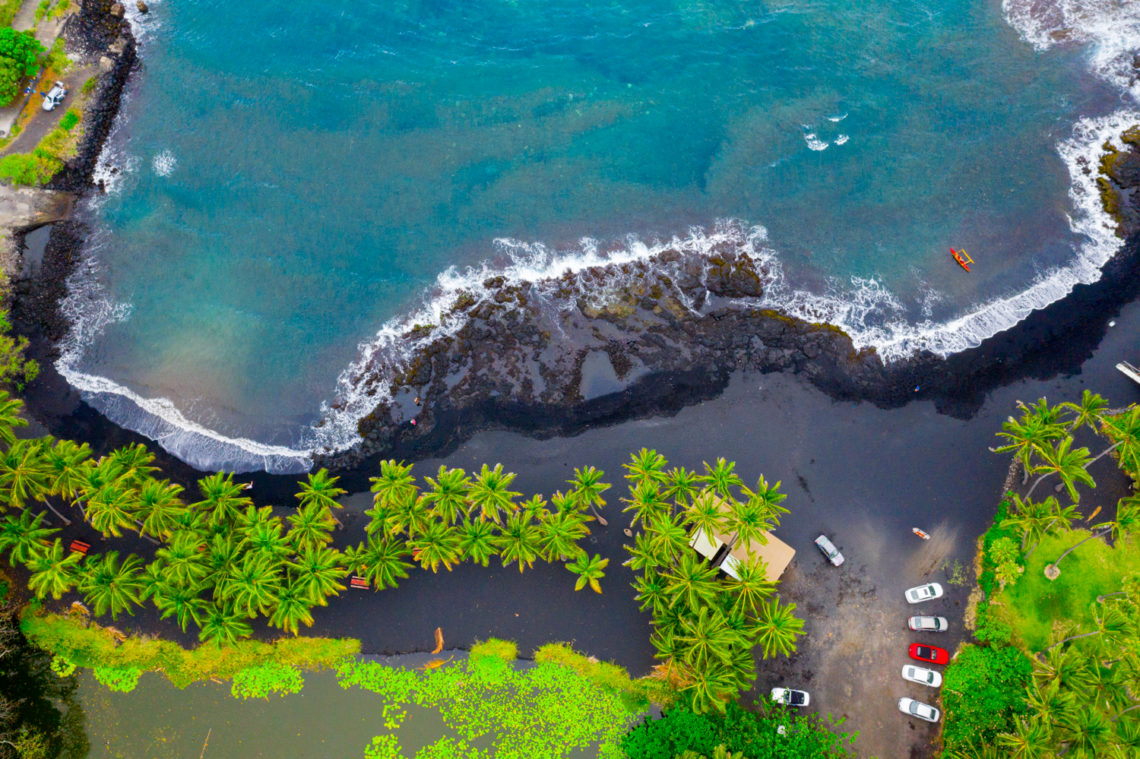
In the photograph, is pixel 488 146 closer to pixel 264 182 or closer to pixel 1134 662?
pixel 264 182

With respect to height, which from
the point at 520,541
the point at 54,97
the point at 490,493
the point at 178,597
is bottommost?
the point at 178,597

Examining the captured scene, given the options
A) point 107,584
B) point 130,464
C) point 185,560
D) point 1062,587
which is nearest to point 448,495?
point 185,560

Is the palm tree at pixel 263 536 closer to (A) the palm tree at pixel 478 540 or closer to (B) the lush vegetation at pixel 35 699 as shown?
(A) the palm tree at pixel 478 540

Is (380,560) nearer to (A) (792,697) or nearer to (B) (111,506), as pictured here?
(B) (111,506)

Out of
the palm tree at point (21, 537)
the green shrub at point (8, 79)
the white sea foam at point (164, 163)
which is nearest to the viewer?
the palm tree at point (21, 537)

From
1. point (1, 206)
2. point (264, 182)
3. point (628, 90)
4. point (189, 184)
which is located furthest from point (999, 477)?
point (1, 206)

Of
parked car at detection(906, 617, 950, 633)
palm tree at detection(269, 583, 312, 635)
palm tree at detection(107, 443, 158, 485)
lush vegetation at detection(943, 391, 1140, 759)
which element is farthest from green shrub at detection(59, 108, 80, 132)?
parked car at detection(906, 617, 950, 633)

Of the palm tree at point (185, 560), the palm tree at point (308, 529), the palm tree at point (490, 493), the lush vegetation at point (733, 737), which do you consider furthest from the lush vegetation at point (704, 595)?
the palm tree at point (185, 560)
